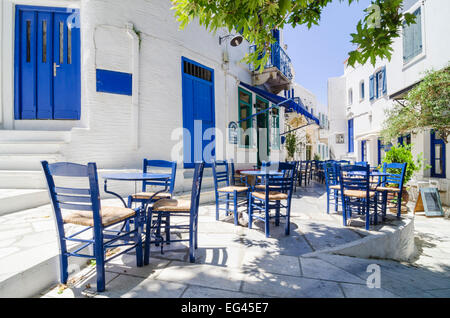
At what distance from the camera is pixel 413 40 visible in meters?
8.31

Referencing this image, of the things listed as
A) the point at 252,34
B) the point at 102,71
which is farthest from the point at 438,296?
the point at 102,71

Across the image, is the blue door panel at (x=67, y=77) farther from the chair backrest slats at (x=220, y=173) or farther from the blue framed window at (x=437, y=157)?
the blue framed window at (x=437, y=157)

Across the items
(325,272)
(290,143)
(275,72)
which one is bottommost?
(325,272)

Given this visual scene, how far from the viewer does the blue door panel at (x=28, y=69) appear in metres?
5.32

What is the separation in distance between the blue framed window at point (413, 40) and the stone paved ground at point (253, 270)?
7639mm

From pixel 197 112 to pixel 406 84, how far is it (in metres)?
8.19

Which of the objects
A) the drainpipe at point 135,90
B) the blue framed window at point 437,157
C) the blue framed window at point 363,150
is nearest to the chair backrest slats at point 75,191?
the drainpipe at point 135,90

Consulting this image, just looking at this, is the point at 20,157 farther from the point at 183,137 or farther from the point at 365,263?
the point at 365,263

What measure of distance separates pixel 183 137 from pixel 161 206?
4112 millimetres

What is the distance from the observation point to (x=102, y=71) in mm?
5262

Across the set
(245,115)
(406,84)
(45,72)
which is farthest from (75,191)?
(406,84)

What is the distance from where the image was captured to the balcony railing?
956 cm

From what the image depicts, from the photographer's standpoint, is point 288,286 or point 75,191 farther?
point 288,286

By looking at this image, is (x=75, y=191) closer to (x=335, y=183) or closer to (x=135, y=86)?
(x=135, y=86)
